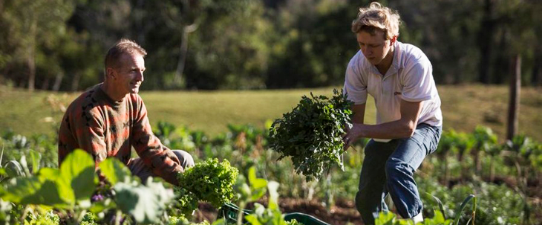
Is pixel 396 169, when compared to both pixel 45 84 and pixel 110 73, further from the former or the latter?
pixel 45 84

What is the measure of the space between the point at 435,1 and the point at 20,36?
72.4 feet

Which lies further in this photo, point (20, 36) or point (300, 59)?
point (300, 59)

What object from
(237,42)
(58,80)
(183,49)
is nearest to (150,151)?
(58,80)

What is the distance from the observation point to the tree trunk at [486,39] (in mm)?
32938

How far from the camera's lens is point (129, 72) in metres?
3.79

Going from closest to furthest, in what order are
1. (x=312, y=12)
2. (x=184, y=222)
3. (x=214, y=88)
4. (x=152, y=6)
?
(x=184, y=222)
(x=152, y=6)
(x=214, y=88)
(x=312, y=12)

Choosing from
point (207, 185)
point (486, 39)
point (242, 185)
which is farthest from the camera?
point (486, 39)

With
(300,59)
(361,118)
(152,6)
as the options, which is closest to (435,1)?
(300,59)

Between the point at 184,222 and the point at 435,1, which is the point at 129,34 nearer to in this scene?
the point at 435,1

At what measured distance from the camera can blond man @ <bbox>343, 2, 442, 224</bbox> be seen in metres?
4.01

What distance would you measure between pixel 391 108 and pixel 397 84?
189 mm

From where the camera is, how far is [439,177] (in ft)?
32.1

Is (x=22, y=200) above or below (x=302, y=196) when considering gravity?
above

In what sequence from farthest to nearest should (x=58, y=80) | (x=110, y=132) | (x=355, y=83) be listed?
(x=58, y=80) < (x=355, y=83) < (x=110, y=132)
